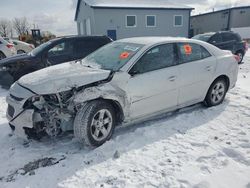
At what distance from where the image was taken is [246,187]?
2.64 m

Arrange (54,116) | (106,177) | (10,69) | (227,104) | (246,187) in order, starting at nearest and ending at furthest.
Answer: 1. (246,187)
2. (106,177)
3. (54,116)
4. (227,104)
5. (10,69)

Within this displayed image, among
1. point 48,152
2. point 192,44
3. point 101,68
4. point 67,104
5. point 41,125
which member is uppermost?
point 192,44

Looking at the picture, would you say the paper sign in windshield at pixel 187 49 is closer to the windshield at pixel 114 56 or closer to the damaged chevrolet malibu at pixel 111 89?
the damaged chevrolet malibu at pixel 111 89

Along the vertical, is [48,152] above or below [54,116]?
below

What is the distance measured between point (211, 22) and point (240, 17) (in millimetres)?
4386

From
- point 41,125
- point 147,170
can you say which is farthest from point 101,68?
point 147,170

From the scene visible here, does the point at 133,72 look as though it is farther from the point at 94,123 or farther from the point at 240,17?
the point at 240,17

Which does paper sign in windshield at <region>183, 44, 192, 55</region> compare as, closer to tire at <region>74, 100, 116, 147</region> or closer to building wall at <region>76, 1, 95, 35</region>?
tire at <region>74, 100, 116, 147</region>

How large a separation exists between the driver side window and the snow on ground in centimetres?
105

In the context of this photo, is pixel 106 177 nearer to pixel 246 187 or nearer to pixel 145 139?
pixel 145 139

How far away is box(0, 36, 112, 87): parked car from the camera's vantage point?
263 inches

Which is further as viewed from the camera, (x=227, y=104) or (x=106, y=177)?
(x=227, y=104)

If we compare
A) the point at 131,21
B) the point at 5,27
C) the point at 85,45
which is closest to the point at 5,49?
the point at 85,45

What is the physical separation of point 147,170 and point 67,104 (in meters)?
1.46
